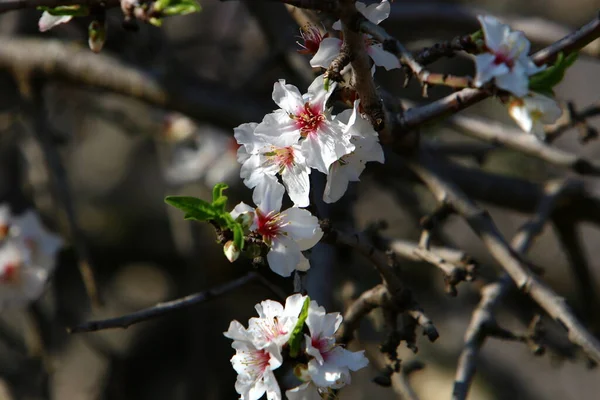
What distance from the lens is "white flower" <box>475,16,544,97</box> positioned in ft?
2.80

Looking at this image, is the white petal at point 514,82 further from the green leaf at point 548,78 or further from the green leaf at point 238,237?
the green leaf at point 238,237

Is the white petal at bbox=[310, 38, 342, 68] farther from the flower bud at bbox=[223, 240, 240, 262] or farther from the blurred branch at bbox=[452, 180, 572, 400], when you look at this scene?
the blurred branch at bbox=[452, 180, 572, 400]

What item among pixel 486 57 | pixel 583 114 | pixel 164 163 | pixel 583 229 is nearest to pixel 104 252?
pixel 164 163

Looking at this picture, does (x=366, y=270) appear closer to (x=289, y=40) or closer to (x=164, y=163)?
(x=164, y=163)

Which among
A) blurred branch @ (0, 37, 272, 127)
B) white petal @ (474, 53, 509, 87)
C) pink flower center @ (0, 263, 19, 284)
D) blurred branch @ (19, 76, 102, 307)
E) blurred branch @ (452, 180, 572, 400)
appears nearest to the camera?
white petal @ (474, 53, 509, 87)

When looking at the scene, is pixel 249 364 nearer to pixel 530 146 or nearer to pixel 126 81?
pixel 530 146

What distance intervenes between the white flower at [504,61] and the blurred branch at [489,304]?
64cm

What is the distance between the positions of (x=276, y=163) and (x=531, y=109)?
0.36m

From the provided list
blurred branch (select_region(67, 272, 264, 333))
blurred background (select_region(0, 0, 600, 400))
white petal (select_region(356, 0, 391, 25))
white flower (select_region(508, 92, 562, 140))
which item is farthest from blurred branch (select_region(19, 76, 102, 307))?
white flower (select_region(508, 92, 562, 140))

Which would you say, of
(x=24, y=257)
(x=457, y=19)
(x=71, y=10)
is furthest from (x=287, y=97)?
(x=457, y=19)

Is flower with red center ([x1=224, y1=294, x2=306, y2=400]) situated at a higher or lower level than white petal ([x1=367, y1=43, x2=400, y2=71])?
lower

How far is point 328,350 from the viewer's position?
3.34 ft

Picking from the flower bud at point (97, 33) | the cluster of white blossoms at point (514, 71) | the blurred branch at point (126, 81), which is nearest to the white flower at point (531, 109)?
the cluster of white blossoms at point (514, 71)

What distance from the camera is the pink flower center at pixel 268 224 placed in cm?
103
